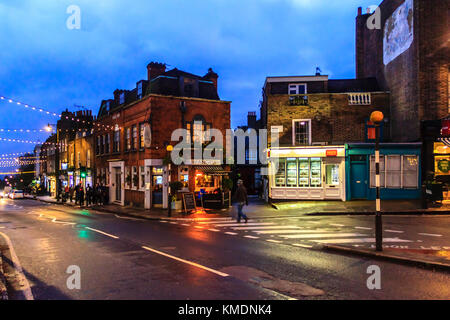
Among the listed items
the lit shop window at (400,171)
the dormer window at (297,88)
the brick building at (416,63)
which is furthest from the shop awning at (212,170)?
the brick building at (416,63)

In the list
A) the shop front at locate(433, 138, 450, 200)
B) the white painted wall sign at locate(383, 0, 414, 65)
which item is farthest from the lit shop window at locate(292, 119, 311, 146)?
the shop front at locate(433, 138, 450, 200)

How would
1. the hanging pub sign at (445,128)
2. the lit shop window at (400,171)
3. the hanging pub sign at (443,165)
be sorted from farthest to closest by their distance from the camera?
the lit shop window at (400,171), the hanging pub sign at (443,165), the hanging pub sign at (445,128)

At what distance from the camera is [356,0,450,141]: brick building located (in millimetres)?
21328

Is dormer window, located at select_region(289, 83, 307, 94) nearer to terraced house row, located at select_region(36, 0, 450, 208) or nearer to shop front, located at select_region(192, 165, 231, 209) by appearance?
terraced house row, located at select_region(36, 0, 450, 208)

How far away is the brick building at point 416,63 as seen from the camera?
70.0ft

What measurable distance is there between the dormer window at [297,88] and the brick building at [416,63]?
5961mm

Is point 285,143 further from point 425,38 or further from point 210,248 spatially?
point 210,248

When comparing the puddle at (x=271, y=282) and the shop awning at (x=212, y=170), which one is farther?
the shop awning at (x=212, y=170)

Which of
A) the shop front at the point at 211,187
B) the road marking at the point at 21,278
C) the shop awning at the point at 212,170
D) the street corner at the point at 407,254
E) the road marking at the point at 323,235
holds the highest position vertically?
the shop awning at the point at 212,170

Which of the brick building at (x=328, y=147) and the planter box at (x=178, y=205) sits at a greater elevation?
the brick building at (x=328, y=147)

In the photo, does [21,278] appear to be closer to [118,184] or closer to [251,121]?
[118,184]

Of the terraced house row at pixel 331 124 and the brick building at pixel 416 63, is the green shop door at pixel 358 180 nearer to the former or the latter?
the terraced house row at pixel 331 124

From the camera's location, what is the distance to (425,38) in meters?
21.5

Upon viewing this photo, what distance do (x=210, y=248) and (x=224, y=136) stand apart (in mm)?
17774
